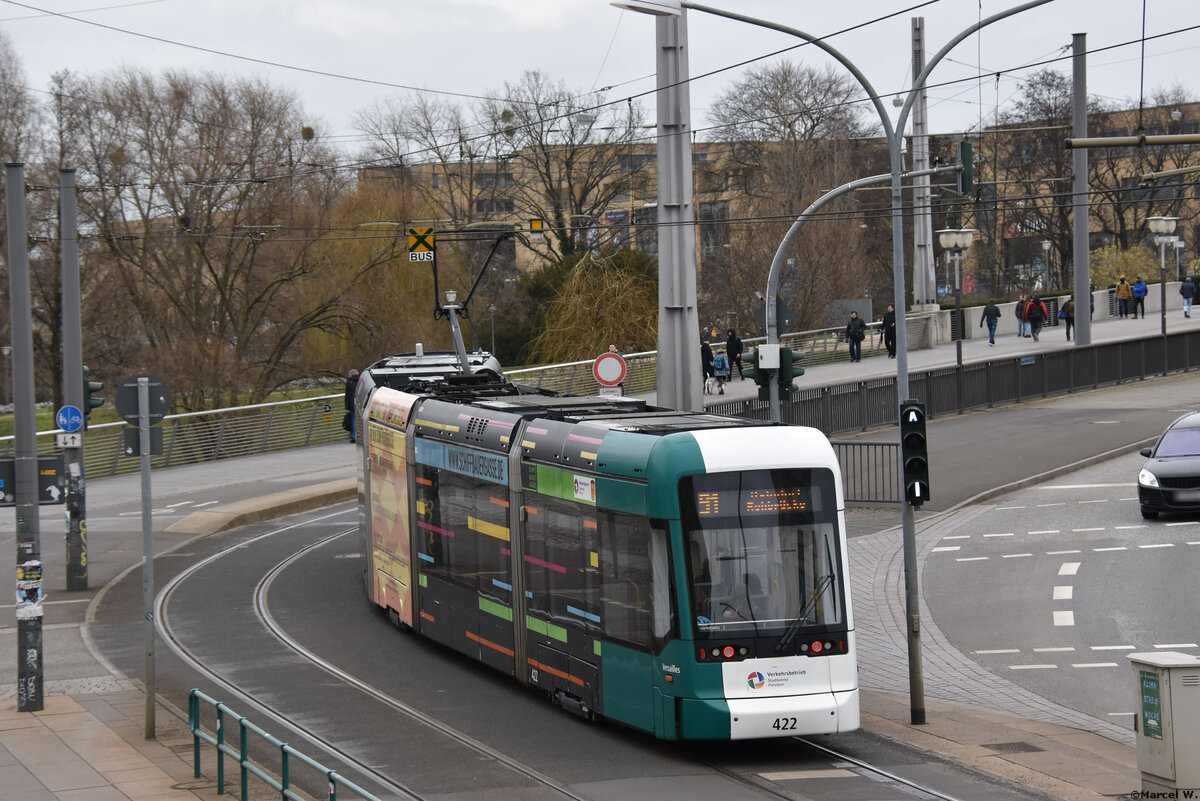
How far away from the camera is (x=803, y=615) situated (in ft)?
36.8

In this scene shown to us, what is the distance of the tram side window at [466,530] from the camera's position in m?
14.0

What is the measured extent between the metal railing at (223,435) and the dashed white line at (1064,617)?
2082 cm

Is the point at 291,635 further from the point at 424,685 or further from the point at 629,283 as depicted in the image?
the point at 629,283

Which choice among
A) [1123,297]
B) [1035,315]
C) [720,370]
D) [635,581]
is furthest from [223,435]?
[1123,297]

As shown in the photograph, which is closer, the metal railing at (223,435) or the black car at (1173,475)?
the black car at (1173,475)

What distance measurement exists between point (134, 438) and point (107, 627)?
20.7 ft

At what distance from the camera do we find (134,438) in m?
12.9

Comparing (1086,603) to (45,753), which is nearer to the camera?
(45,753)

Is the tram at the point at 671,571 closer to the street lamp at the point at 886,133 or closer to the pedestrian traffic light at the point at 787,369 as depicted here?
the street lamp at the point at 886,133

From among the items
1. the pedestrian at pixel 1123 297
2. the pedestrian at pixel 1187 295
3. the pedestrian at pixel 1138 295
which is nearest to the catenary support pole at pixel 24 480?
the pedestrian at pixel 1123 297

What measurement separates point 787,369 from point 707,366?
20232 millimetres

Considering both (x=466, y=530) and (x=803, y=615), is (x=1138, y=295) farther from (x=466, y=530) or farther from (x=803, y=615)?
(x=803, y=615)

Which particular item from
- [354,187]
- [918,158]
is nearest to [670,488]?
[918,158]

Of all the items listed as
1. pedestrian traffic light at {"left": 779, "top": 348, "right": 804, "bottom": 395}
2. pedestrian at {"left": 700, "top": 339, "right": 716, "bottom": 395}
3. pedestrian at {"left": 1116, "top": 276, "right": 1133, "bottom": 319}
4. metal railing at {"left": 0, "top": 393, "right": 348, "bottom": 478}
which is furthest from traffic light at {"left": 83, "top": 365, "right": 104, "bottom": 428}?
pedestrian at {"left": 1116, "top": 276, "right": 1133, "bottom": 319}
